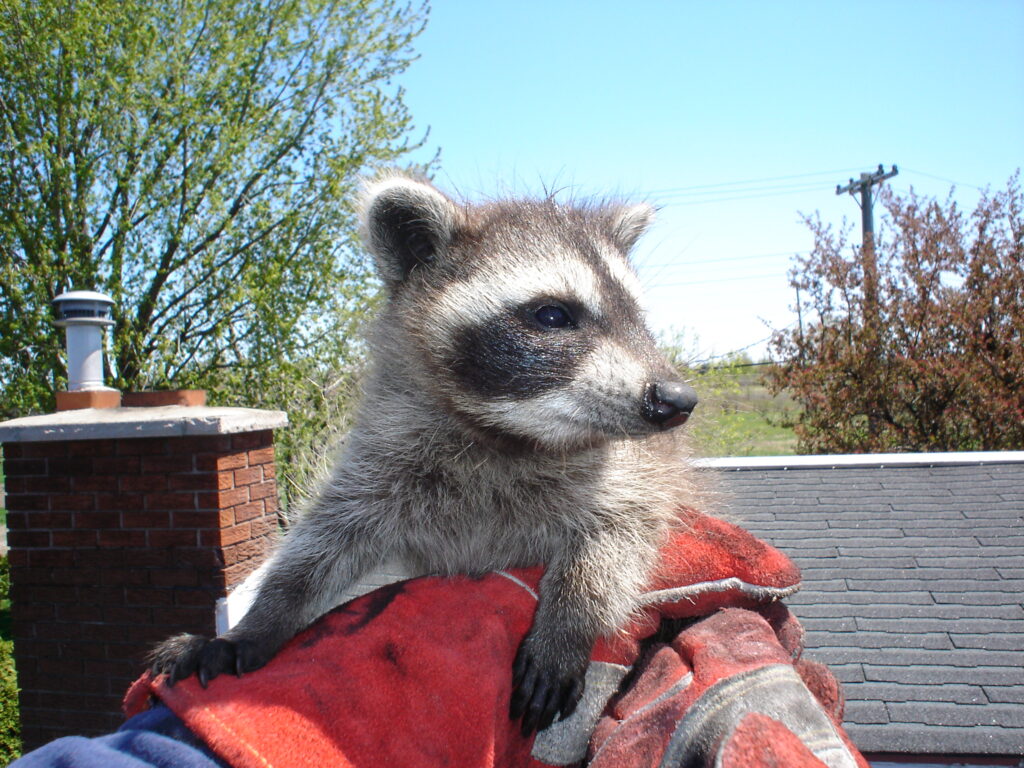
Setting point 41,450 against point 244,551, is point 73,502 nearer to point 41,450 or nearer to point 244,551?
point 41,450

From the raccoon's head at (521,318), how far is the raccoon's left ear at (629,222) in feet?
0.38

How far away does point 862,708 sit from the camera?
3768 millimetres

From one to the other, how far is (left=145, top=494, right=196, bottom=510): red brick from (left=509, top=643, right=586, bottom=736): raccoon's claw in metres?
4.14

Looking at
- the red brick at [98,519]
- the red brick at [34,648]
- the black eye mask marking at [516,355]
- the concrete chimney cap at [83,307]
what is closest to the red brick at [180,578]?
the red brick at [98,519]

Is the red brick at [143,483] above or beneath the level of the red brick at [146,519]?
above

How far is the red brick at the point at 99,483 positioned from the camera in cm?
534

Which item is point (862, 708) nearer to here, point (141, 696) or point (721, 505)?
point (721, 505)

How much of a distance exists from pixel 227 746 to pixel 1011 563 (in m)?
5.58

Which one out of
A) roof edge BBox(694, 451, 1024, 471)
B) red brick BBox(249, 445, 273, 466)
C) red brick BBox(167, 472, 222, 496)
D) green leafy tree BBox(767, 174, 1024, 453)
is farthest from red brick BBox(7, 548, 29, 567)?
green leafy tree BBox(767, 174, 1024, 453)

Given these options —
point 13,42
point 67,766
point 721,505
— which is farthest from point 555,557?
point 13,42

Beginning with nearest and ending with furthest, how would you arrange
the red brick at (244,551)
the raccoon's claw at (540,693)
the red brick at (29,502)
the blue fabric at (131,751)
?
the blue fabric at (131,751), the raccoon's claw at (540,693), the red brick at (244,551), the red brick at (29,502)

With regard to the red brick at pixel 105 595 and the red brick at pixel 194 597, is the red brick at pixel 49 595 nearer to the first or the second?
the red brick at pixel 105 595

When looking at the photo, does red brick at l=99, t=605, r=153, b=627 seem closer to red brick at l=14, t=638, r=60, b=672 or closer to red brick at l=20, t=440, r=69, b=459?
red brick at l=14, t=638, r=60, b=672

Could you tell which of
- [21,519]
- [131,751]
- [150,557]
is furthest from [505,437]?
[21,519]
